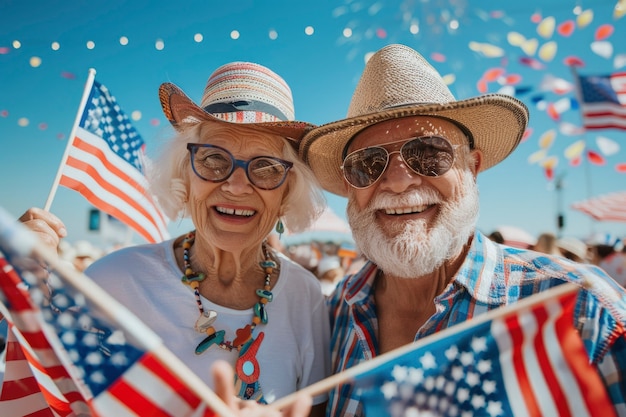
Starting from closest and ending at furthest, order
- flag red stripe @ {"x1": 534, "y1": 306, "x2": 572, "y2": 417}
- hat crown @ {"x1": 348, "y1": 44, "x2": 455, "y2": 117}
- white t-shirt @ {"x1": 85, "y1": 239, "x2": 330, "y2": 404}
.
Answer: flag red stripe @ {"x1": 534, "y1": 306, "x2": 572, "y2": 417} → white t-shirt @ {"x1": 85, "y1": 239, "x2": 330, "y2": 404} → hat crown @ {"x1": 348, "y1": 44, "x2": 455, "y2": 117}

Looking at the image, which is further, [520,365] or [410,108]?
[410,108]

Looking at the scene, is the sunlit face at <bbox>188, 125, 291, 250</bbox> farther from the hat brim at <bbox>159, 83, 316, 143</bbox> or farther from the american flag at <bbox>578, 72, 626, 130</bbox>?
the american flag at <bbox>578, 72, 626, 130</bbox>

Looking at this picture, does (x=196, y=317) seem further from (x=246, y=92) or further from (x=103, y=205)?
(x=103, y=205)

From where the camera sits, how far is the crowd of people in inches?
82.0

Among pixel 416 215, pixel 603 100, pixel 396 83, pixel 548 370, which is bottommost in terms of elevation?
pixel 548 370

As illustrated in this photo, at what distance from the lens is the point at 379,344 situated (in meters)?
2.20

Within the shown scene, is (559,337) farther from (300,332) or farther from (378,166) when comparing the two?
(300,332)

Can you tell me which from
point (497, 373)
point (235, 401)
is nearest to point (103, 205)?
point (235, 401)

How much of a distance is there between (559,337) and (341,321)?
1.31 meters

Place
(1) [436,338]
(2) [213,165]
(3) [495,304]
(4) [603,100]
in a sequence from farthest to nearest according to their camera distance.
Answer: (4) [603,100] < (2) [213,165] < (3) [495,304] < (1) [436,338]

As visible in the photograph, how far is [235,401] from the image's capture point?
1.19 metres

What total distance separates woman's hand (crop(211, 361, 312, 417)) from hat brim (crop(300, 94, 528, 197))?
141cm

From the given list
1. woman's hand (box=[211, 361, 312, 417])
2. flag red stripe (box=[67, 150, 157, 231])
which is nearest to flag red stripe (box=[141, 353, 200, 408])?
woman's hand (box=[211, 361, 312, 417])

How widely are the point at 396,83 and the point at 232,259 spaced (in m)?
1.30
